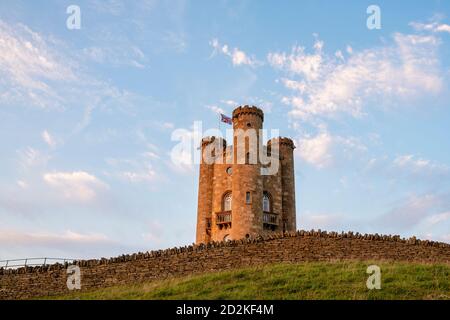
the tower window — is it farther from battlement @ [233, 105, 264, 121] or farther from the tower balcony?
battlement @ [233, 105, 264, 121]

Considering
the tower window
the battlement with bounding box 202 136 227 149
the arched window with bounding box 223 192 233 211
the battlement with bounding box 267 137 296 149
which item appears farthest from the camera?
the battlement with bounding box 202 136 227 149

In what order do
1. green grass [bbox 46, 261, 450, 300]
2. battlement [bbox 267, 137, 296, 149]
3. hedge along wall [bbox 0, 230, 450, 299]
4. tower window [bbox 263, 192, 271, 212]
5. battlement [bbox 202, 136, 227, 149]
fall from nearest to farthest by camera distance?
green grass [bbox 46, 261, 450, 300], hedge along wall [bbox 0, 230, 450, 299], tower window [bbox 263, 192, 271, 212], battlement [bbox 267, 137, 296, 149], battlement [bbox 202, 136, 227, 149]

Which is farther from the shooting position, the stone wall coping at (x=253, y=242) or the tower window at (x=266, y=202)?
the tower window at (x=266, y=202)

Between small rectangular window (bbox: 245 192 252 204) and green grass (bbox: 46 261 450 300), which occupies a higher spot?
small rectangular window (bbox: 245 192 252 204)

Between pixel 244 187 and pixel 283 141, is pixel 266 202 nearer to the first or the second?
pixel 244 187

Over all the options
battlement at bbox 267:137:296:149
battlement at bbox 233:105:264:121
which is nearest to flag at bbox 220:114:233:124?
battlement at bbox 233:105:264:121

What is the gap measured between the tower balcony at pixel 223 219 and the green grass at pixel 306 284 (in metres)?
17.4

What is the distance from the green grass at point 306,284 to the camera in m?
18.1

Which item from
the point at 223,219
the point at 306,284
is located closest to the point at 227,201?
the point at 223,219

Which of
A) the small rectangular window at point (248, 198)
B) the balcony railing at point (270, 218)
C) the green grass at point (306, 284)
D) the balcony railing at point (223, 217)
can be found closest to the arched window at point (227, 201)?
the balcony railing at point (223, 217)

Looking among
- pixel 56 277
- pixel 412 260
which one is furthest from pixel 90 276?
pixel 412 260

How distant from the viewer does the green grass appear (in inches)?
713

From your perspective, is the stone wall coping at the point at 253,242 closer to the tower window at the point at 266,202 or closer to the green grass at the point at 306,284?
the green grass at the point at 306,284

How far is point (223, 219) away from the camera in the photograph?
42625 millimetres
